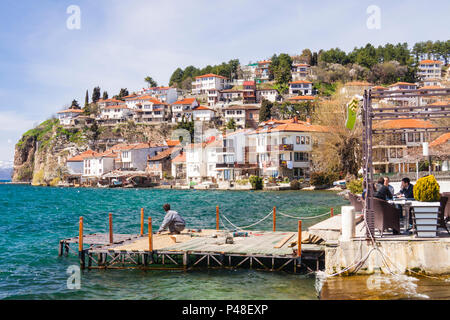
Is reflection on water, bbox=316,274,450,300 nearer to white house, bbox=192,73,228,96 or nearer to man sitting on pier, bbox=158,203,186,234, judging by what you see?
man sitting on pier, bbox=158,203,186,234

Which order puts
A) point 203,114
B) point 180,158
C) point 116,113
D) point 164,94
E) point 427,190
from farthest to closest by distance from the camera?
point 164,94
point 116,113
point 203,114
point 180,158
point 427,190

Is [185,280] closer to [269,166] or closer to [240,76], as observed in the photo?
[269,166]

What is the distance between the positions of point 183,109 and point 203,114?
1017cm

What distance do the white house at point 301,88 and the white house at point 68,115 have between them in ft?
249

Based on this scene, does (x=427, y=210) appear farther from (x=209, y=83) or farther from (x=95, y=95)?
(x=95, y=95)

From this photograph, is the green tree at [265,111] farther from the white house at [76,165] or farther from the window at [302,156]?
the window at [302,156]

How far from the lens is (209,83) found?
156 meters

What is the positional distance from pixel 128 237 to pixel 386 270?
11756mm

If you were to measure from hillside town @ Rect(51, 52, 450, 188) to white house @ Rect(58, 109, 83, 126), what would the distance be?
14.3 inches

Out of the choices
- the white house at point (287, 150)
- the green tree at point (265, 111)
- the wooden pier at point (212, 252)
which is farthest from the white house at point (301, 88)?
the wooden pier at point (212, 252)

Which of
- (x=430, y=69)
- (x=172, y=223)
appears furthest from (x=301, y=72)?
(x=172, y=223)

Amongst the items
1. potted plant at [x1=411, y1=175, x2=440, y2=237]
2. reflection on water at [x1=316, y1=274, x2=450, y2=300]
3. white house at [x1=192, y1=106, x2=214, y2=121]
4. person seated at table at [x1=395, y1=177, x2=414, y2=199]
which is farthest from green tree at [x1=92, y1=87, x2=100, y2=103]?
reflection on water at [x1=316, y1=274, x2=450, y2=300]
